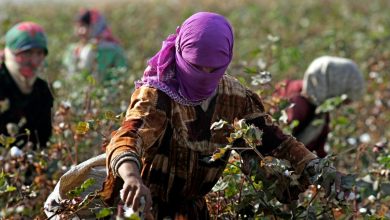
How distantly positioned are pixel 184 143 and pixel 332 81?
6.21 feet

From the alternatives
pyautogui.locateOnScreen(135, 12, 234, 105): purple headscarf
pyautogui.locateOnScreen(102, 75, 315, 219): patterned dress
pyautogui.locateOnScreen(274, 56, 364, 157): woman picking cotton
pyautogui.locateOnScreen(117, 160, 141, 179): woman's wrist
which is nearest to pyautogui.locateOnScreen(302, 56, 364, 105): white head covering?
pyautogui.locateOnScreen(274, 56, 364, 157): woman picking cotton

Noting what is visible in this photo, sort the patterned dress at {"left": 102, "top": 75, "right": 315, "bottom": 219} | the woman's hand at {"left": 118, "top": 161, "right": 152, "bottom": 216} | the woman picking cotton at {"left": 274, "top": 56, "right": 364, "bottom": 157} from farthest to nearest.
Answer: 1. the woman picking cotton at {"left": 274, "top": 56, "right": 364, "bottom": 157}
2. the patterned dress at {"left": 102, "top": 75, "right": 315, "bottom": 219}
3. the woman's hand at {"left": 118, "top": 161, "right": 152, "bottom": 216}

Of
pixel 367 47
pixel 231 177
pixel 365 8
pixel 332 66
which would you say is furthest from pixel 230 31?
pixel 365 8

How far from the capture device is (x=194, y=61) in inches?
103

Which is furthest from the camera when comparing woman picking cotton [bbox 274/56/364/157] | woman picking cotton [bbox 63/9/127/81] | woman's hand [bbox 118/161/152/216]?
woman picking cotton [bbox 63/9/127/81]

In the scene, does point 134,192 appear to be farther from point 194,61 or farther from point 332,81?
point 332,81

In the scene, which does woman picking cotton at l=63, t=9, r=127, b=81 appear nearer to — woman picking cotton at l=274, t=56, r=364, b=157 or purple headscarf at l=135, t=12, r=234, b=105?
woman picking cotton at l=274, t=56, r=364, b=157

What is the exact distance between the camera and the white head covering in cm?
442

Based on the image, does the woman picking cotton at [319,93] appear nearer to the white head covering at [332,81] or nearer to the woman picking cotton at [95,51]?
the white head covering at [332,81]

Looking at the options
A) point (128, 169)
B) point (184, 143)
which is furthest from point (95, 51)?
point (128, 169)

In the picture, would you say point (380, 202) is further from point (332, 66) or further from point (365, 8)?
point (365, 8)

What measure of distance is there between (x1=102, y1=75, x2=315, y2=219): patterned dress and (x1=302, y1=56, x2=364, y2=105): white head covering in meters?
1.54

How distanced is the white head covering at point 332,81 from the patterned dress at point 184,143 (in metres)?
1.54

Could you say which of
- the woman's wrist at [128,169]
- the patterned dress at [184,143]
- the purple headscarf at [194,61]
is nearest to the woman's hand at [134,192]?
the woman's wrist at [128,169]
